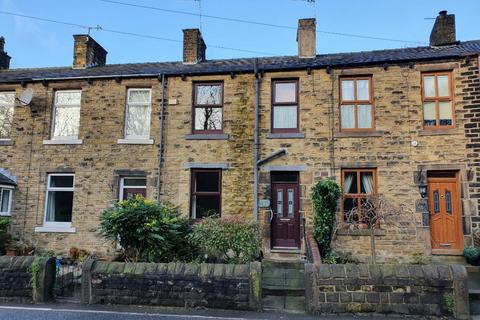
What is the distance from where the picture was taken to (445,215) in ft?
38.2

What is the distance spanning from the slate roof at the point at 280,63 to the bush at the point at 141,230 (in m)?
5.95

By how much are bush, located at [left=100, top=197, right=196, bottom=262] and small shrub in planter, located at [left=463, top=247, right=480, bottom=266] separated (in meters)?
8.26

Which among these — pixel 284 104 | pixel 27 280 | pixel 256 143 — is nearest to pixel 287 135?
pixel 256 143

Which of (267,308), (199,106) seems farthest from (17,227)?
(267,308)

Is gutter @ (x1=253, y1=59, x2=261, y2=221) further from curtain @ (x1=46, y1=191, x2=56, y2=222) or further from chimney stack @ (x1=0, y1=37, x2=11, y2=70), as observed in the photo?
chimney stack @ (x1=0, y1=37, x2=11, y2=70)

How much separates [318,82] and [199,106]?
→ 4.25m

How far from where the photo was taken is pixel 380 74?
41.0ft

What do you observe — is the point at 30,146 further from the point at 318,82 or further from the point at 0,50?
the point at 318,82

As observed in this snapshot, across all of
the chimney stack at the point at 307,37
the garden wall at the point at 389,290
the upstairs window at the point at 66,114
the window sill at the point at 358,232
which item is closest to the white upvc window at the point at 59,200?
the upstairs window at the point at 66,114

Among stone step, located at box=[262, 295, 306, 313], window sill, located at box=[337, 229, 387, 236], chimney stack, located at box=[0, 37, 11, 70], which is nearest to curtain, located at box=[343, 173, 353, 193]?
window sill, located at box=[337, 229, 387, 236]

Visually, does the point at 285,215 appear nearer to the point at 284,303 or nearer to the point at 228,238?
the point at 228,238

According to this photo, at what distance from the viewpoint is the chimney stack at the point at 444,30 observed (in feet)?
45.0

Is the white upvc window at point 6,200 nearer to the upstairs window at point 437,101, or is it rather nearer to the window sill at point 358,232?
the window sill at point 358,232

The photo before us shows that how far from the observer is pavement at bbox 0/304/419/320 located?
7.06 m
